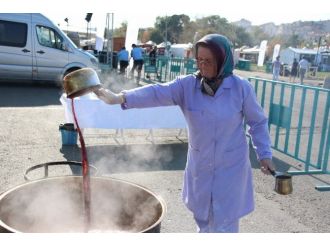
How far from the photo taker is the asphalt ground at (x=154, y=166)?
4066mm

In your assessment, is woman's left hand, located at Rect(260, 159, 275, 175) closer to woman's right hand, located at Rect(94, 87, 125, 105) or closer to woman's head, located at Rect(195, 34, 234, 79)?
woman's head, located at Rect(195, 34, 234, 79)

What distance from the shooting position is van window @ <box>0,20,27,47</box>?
1244 cm

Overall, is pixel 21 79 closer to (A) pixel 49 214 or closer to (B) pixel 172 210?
(B) pixel 172 210

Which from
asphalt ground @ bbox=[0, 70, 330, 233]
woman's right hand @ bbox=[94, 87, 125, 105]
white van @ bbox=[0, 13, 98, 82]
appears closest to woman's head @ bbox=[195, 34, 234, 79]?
woman's right hand @ bbox=[94, 87, 125, 105]

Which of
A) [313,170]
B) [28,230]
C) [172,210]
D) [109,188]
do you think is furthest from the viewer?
[313,170]

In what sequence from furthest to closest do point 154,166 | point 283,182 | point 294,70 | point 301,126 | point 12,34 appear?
point 294,70
point 12,34
point 301,126
point 154,166
point 283,182

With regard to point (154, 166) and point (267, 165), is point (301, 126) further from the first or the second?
point (267, 165)

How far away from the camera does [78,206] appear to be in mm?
2838

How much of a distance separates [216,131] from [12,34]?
1186 cm

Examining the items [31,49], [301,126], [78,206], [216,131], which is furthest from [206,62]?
[31,49]

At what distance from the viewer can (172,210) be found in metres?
4.21

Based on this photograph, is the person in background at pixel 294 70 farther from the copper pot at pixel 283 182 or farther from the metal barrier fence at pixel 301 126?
the copper pot at pixel 283 182
